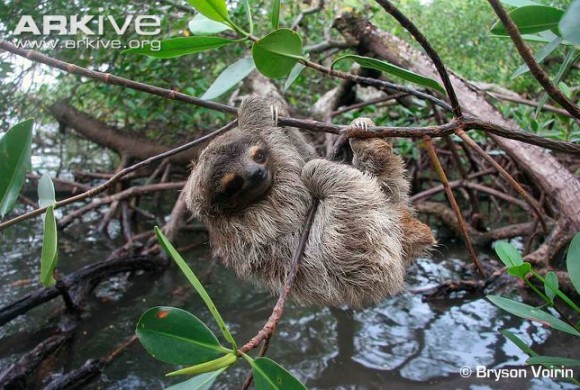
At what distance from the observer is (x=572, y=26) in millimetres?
817

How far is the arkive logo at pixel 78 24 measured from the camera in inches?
143

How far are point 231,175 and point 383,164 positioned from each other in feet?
2.87

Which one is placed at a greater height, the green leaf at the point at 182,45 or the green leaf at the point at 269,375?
the green leaf at the point at 182,45

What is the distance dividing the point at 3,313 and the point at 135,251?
1.69 m

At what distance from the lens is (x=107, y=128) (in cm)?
664

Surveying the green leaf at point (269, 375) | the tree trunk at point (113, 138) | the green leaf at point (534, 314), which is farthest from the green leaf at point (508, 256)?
the tree trunk at point (113, 138)

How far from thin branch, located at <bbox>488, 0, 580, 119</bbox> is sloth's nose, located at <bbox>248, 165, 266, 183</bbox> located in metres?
1.30

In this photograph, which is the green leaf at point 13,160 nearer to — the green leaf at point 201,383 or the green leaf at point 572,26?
the green leaf at point 201,383

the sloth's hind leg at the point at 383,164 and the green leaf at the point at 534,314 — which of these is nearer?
the green leaf at the point at 534,314

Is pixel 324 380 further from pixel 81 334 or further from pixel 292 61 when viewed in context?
pixel 292 61

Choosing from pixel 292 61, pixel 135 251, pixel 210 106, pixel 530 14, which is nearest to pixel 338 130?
pixel 292 61

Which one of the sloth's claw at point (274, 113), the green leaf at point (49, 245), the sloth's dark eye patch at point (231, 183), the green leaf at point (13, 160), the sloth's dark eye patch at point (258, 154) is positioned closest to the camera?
the green leaf at point (49, 245)

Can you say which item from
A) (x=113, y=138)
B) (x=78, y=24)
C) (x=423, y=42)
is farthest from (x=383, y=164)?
(x=113, y=138)

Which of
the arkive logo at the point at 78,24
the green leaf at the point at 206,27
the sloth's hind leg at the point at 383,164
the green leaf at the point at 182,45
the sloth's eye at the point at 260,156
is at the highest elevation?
the arkive logo at the point at 78,24
